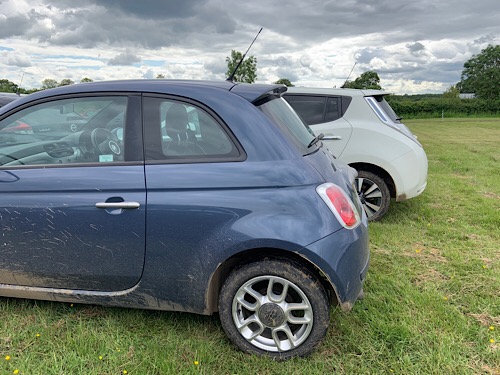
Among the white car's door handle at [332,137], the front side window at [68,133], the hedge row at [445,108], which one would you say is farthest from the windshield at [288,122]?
the hedge row at [445,108]

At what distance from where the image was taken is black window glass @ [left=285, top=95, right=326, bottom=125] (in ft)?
17.4

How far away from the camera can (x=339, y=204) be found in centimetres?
240

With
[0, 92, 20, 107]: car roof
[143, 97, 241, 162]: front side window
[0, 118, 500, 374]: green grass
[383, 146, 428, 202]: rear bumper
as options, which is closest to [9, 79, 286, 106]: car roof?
[143, 97, 241, 162]: front side window

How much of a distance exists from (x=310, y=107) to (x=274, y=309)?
3.48 meters

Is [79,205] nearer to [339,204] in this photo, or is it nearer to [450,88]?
[339,204]

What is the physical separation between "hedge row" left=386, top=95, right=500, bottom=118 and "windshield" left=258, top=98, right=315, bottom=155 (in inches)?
1747

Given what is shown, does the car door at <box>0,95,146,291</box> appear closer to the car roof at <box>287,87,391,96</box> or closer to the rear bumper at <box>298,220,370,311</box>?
the rear bumper at <box>298,220,370,311</box>

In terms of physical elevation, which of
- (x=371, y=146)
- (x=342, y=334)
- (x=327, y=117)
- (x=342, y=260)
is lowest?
(x=342, y=334)

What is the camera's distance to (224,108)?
2.50 m

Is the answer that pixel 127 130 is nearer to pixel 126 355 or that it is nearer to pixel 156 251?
pixel 156 251

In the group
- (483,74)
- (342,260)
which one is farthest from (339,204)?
(483,74)

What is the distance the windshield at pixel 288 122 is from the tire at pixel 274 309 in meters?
0.78

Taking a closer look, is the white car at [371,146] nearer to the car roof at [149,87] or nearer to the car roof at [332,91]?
the car roof at [332,91]

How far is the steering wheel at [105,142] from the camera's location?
8.48 ft
